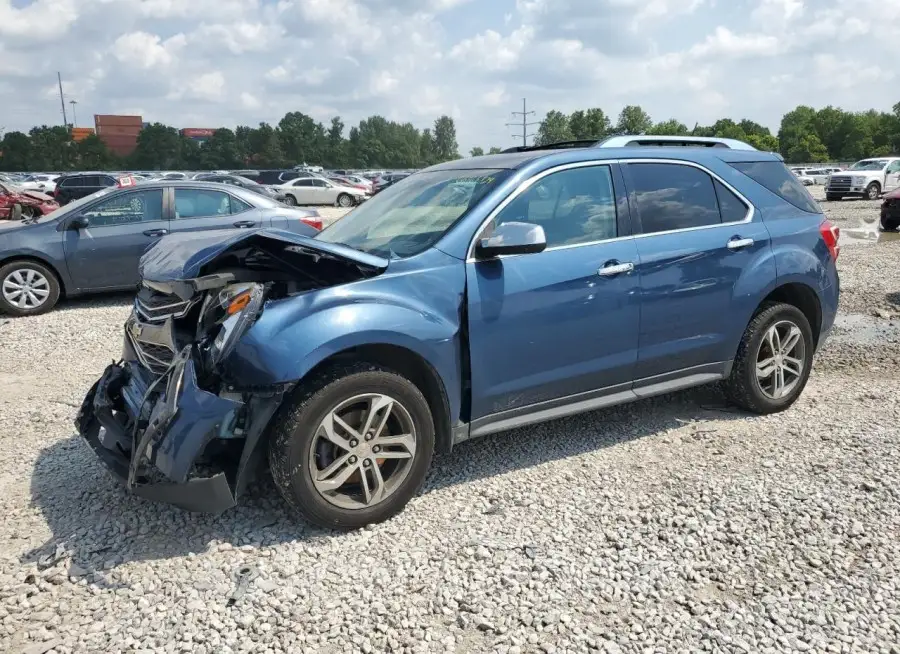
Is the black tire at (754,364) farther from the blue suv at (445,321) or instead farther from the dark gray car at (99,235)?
the dark gray car at (99,235)

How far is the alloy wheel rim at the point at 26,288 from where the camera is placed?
817cm

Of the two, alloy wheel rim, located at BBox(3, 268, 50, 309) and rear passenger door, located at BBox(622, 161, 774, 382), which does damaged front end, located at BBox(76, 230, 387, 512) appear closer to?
rear passenger door, located at BBox(622, 161, 774, 382)

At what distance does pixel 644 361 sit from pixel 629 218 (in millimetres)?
861

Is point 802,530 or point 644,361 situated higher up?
point 644,361

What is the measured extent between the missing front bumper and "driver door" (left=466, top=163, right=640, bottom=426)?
1.17 meters

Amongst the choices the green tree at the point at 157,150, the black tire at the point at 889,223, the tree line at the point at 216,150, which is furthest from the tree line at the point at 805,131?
the black tire at the point at 889,223

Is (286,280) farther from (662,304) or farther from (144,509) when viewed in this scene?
(662,304)

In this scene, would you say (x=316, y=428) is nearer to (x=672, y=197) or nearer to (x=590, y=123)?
(x=672, y=197)

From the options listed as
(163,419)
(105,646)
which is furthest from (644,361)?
(105,646)

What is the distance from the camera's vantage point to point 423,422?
3.40 meters

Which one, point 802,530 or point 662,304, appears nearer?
point 802,530

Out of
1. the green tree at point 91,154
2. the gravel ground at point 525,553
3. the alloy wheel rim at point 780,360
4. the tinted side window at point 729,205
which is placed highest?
the green tree at point 91,154

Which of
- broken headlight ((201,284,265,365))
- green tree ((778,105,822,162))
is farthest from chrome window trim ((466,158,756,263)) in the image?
green tree ((778,105,822,162))

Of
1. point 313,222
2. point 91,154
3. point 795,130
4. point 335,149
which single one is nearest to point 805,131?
point 795,130
